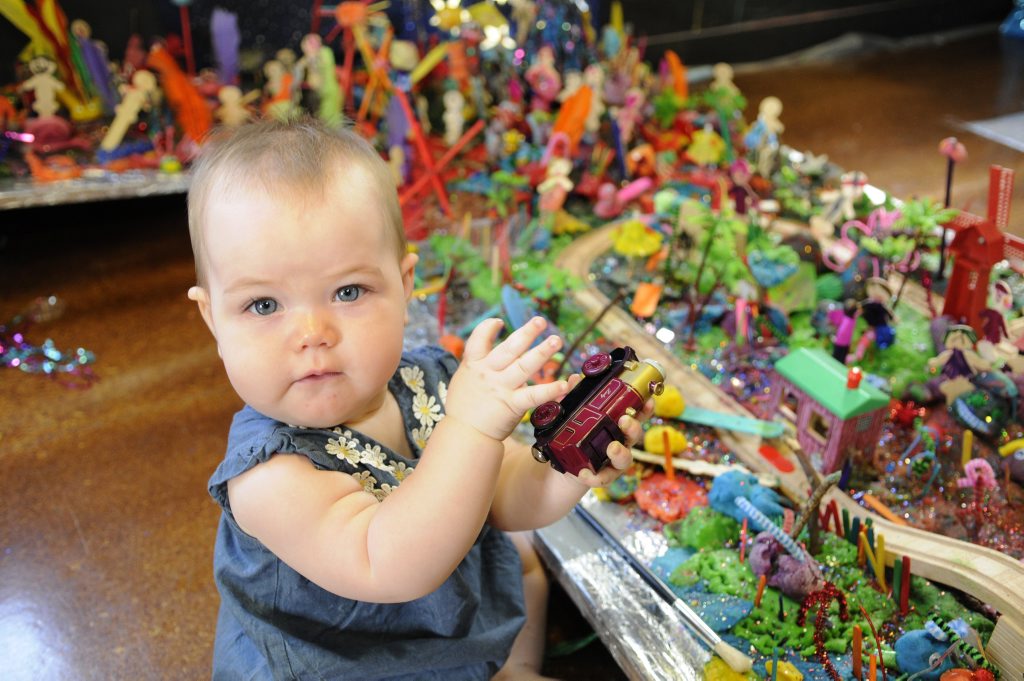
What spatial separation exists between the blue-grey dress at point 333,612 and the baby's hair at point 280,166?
15 cm

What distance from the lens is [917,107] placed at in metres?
1.97

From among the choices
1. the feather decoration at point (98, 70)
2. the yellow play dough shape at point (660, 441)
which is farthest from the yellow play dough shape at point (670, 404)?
the feather decoration at point (98, 70)

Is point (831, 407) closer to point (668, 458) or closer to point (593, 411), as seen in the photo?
point (668, 458)

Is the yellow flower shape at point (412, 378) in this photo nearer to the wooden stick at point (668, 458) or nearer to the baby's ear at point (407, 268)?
the baby's ear at point (407, 268)

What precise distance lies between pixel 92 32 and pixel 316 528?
157 cm

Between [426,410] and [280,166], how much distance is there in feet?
0.85

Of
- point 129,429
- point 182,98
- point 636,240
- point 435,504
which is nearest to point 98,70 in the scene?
point 182,98

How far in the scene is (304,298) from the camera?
582 millimetres

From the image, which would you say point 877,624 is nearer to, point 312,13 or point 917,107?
point 917,107

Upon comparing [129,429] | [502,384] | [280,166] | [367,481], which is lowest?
[129,429]

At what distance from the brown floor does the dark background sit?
39 cm

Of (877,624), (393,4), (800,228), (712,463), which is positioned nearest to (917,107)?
(800,228)

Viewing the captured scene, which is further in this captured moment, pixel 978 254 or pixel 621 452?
pixel 978 254

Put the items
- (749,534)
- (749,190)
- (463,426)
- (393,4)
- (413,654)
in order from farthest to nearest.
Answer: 1. (393,4)
2. (749,190)
3. (749,534)
4. (413,654)
5. (463,426)
